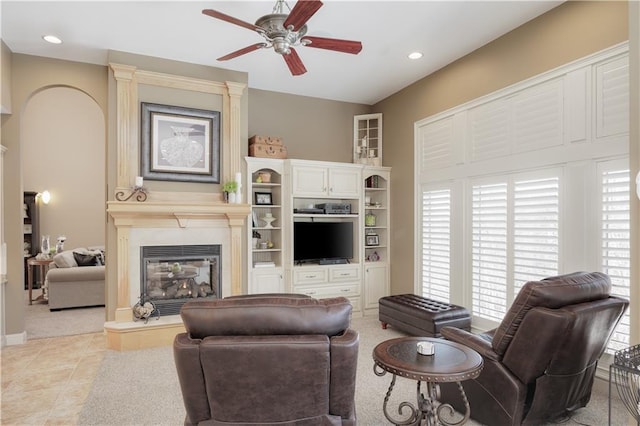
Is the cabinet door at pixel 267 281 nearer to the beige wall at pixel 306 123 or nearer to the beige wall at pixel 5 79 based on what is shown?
the beige wall at pixel 306 123

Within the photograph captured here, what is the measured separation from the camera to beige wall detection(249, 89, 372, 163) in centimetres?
560

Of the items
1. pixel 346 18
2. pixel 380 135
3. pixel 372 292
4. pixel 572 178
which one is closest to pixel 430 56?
pixel 346 18

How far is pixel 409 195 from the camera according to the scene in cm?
537

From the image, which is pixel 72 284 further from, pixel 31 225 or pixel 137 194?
pixel 31 225

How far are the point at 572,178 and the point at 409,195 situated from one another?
2.28 m

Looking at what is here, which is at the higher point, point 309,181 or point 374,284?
point 309,181

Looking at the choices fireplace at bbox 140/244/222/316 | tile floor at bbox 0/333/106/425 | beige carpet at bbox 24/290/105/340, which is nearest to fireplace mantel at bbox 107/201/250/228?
fireplace at bbox 140/244/222/316

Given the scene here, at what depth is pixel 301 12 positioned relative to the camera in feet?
8.07

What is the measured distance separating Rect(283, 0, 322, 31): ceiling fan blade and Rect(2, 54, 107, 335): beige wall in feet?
11.1

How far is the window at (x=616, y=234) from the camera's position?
2928mm

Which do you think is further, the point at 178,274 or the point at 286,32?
the point at 178,274

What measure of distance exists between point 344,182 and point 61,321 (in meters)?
4.40

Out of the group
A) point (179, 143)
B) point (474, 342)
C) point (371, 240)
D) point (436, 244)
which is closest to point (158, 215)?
point (179, 143)

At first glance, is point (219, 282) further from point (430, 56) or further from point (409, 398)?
point (430, 56)
